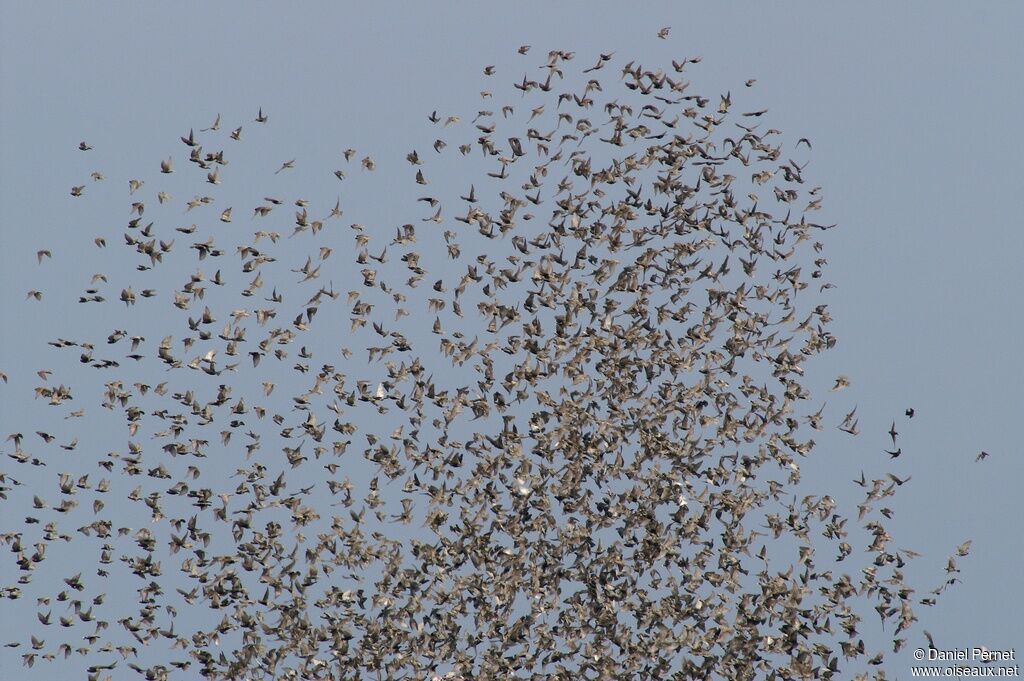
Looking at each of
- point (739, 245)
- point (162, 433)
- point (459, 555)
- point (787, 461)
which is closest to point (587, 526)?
point (459, 555)

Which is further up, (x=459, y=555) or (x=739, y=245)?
(x=739, y=245)

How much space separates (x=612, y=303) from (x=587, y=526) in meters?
5.78

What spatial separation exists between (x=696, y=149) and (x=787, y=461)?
27.5 feet

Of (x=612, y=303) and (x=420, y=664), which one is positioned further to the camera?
(x=612, y=303)

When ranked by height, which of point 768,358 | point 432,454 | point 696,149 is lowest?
point 432,454

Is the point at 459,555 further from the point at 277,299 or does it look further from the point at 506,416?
the point at 277,299

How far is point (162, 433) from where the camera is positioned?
3522cm

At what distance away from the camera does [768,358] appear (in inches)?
1421

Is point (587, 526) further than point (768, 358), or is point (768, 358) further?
point (768, 358)

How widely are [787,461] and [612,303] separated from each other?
231 inches

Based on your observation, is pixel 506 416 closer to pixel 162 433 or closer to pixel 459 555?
pixel 459 555

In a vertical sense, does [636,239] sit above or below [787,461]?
above

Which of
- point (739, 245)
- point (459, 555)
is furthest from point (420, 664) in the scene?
point (739, 245)

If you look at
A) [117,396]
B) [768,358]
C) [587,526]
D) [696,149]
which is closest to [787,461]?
[768,358]
